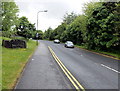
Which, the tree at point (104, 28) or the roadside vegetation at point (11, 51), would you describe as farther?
the tree at point (104, 28)

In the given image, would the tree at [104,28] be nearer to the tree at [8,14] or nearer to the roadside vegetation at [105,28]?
the roadside vegetation at [105,28]

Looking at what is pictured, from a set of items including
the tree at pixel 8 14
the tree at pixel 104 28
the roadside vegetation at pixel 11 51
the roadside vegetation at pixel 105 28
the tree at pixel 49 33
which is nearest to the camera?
the roadside vegetation at pixel 11 51

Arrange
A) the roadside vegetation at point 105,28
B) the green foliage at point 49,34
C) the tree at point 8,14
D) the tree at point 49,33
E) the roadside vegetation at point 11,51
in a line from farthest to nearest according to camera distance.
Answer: the tree at point 49,33 < the green foliage at point 49,34 < the roadside vegetation at point 105,28 < the tree at point 8,14 < the roadside vegetation at point 11,51

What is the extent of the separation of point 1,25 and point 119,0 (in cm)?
1600

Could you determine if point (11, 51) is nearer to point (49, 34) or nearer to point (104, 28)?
point (104, 28)

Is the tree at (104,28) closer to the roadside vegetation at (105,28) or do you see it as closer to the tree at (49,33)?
the roadside vegetation at (105,28)

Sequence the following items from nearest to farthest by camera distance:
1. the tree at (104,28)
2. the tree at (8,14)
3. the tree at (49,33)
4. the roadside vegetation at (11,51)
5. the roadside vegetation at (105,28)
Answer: the roadside vegetation at (11,51)
the tree at (8,14)
the roadside vegetation at (105,28)
the tree at (104,28)
the tree at (49,33)

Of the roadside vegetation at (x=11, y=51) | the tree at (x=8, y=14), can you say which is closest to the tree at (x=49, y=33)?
the roadside vegetation at (x=11, y=51)

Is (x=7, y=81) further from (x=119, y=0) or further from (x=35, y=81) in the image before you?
(x=119, y=0)

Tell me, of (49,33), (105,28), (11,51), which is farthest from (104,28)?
(49,33)

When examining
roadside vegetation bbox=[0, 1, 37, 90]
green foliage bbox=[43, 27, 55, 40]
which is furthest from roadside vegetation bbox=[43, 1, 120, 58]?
green foliage bbox=[43, 27, 55, 40]

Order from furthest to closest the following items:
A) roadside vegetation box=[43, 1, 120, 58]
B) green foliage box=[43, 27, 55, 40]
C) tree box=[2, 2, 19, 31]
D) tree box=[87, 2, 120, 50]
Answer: green foliage box=[43, 27, 55, 40]
tree box=[87, 2, 120, 50]
roadside vegetation box=[43, 1, 120, 58]
tree box=[2, 2, 19, 31]

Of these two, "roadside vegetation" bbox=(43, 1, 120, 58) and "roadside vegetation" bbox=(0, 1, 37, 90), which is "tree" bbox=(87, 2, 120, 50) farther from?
"roadside vegetation" bbox=(0, 1, 37, 90)

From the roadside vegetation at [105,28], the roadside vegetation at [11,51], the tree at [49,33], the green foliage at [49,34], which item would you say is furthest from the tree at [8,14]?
the tree at [49,33]
